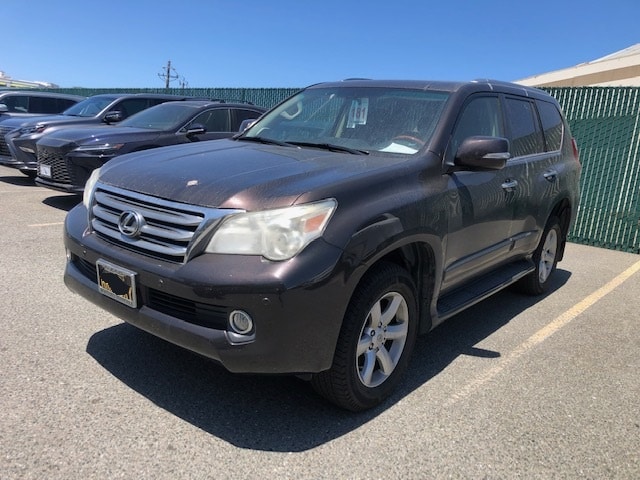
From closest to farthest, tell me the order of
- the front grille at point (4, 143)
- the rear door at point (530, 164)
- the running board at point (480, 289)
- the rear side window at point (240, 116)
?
the running board at point (480, 289) < the rear door at point (530, 164) < the rear side window at point (240, 116) < the front grille at point (4, 143)

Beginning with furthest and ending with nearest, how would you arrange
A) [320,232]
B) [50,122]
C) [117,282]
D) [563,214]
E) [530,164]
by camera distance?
[50,122], [563,214], [530,164], [117,282], [320,232]

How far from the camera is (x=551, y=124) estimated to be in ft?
17.7

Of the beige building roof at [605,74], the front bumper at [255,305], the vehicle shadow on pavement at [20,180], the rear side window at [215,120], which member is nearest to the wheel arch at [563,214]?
the front bumper at [255,305]

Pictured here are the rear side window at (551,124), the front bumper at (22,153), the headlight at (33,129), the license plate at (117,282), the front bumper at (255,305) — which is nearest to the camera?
Result: the front bumper at (255,305)

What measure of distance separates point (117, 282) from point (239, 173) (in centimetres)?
86

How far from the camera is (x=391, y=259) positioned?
3.25 m

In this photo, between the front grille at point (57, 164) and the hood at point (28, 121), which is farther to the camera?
the hood at point (28, 121)

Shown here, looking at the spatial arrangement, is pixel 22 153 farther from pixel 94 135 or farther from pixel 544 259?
pixel 544 259

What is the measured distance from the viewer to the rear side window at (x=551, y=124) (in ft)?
17.2

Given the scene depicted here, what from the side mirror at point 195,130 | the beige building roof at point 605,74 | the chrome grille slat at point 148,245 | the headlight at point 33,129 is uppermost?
the beige building roof at point 605,74

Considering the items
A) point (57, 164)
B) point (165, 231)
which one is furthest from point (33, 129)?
point (165, 231)

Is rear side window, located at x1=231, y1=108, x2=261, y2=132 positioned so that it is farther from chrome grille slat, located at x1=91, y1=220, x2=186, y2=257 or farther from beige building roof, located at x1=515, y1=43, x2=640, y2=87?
beige building roof, located at x1=515, y1=43, x2=640, y2=87

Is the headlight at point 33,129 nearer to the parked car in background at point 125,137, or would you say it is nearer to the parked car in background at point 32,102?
the parked car in background at point 125,137

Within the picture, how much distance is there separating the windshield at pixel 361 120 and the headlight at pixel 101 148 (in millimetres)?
3815
